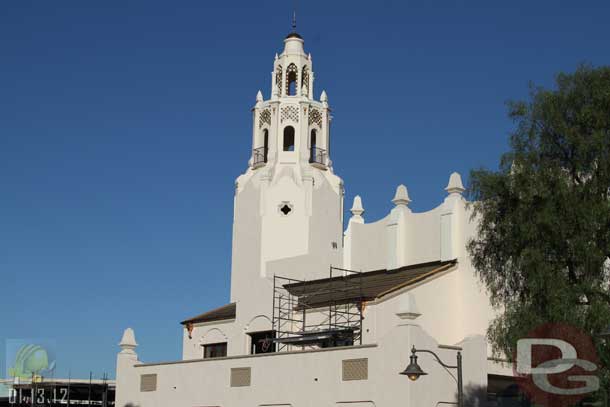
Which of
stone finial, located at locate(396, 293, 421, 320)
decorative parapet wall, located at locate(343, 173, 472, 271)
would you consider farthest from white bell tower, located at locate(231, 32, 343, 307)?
stone finial, located at locate(396, 293, 421, 320)

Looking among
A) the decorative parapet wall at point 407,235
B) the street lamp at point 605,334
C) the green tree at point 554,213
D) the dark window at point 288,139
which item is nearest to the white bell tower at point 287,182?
the dark window at point 288,139

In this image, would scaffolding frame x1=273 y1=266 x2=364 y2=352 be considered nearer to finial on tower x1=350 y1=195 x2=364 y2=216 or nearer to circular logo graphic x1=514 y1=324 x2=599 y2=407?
finial on tower x1=350 y1=195 x2=364 y2=216

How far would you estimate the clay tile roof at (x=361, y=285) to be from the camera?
35188 millimetres

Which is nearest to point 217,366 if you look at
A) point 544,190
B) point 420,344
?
point 420,344

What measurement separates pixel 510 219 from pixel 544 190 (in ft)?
4.84

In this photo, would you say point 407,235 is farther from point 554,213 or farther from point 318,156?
point 554,213

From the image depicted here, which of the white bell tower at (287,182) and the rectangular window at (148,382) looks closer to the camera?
the rectangular window at (148,382)

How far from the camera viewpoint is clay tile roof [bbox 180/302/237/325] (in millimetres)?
43125

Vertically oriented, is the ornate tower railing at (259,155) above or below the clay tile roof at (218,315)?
above

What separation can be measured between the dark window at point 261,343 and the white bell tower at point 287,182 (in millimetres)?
5012

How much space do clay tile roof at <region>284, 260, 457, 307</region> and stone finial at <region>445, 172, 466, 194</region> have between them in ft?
9.44

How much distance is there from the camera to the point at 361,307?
34594mm

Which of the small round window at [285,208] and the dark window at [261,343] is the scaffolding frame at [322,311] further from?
the small round window at [285,208]

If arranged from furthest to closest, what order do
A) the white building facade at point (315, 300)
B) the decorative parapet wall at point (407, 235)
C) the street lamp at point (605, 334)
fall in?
the decorative parapet wall at point (407, 235) → the white building facade at point (315, 300) → the street lamp at point (605, 334)
